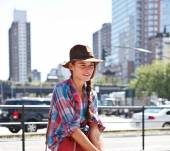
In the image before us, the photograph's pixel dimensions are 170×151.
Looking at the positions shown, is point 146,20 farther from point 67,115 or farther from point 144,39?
point 67,115

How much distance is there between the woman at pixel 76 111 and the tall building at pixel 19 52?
174 m

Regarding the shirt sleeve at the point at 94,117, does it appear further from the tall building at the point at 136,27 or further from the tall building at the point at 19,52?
the tall building at the point at 19,52

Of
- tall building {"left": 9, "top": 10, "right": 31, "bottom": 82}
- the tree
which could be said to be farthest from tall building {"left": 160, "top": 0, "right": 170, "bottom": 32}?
the tree

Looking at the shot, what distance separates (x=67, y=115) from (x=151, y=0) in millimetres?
164083

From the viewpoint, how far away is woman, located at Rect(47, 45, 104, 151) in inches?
105

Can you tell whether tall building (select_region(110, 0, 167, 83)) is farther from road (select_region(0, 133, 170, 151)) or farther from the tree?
road (select_region(0, 133, 170, 151))

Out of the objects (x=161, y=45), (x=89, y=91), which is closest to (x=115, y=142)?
(x=89, y=91)

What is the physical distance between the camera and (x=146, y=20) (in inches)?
6407

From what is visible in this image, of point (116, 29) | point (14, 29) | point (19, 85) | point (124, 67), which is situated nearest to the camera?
point (19, 85)

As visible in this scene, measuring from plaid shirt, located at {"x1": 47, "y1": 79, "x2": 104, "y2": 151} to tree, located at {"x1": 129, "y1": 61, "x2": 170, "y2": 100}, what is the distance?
6208cm

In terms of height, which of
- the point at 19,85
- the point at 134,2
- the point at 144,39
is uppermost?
the point at 134,2

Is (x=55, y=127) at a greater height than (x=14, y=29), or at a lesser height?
lesser

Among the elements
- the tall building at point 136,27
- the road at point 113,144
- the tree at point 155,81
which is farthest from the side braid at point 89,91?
the tall building at point 136,27

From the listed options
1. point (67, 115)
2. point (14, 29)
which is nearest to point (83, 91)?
point (67, 115)
